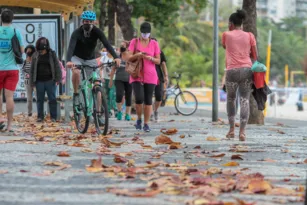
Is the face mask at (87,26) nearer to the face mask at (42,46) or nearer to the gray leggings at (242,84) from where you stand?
the gray leggings at (242,84)

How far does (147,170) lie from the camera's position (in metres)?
9.03

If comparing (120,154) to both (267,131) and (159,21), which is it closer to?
(267,131)

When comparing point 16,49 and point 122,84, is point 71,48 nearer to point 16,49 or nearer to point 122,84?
point 16,49

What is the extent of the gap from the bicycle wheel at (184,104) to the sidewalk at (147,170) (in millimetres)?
11888

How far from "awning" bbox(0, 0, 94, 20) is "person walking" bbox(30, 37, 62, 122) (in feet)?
2.52

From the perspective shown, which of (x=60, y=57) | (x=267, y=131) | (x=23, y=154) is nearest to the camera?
(x=23, y=154)

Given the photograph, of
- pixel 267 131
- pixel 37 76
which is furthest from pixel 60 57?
pixel 267 131

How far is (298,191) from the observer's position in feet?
25.6

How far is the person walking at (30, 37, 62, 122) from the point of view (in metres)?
19.1

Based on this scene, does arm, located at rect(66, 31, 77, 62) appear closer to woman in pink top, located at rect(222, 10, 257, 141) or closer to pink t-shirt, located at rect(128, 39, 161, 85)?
pink t-shirt, located at rect(128, 39, 161, 85)

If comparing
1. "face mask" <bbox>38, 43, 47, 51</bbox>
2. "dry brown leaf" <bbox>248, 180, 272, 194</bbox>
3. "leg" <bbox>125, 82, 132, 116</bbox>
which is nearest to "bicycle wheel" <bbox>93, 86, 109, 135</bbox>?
"face mask" <bbox>38, 43, 47, 51</bbox>

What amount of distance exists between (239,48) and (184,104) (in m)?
12.9

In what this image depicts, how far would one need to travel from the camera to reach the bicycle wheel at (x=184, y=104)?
26.3 m

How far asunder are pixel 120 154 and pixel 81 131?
3.98 meters
